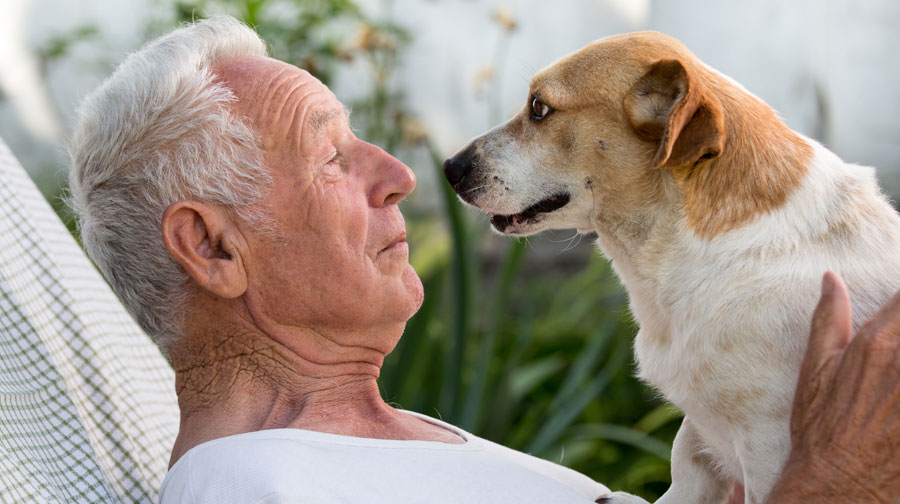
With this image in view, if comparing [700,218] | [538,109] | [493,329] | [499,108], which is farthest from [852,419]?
[499,108]

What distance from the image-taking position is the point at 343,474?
1223mm

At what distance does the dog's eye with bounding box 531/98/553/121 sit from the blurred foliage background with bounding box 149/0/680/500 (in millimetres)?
787

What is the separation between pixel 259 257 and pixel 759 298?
2.54 feet

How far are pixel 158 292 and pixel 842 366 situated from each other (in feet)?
3.38

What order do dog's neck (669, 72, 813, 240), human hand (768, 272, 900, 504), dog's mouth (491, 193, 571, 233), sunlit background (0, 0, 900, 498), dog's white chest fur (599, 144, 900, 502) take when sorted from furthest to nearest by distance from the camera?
sunlit background (0, 0, 900, 498) → dog's mouth (491, 193, 571, 233) → dog's neck (669, 72, 813, 240) → dog's white chest fur (599, 144, 900, 502) → human hand (768, 272, 900, 504)

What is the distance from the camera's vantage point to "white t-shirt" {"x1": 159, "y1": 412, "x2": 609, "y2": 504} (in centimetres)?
117

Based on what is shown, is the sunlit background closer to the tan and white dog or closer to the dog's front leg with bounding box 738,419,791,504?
the tan and white dog

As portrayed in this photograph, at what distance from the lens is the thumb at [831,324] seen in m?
1.12

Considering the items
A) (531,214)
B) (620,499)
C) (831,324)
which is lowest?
(620,499)

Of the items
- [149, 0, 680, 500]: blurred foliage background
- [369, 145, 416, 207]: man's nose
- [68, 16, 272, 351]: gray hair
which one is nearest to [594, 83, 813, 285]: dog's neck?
[369, 145, 416, 207]: man's nose

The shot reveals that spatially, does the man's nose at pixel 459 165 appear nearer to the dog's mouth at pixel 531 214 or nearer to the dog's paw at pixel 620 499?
the dog's mouth at pixel 531 214

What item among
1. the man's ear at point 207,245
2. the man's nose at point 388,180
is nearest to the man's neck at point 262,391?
the man's ear at point 207,245

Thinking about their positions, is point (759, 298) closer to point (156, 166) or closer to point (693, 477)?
point (693, 477)

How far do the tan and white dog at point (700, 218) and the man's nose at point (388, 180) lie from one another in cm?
19
